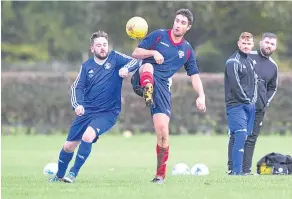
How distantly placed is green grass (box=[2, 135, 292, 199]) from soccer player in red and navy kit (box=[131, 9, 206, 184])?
1.94 ft

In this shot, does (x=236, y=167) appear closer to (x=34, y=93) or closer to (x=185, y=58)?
(x=185, y=58)

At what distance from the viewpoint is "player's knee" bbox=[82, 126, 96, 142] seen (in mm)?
13273

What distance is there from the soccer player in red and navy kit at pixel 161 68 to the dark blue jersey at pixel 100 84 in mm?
399

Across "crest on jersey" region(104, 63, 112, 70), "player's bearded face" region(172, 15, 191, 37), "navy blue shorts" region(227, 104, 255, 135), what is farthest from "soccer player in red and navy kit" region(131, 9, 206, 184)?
"navy blue shorts" region(227, 104, 255, 135)

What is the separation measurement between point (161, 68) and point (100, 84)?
3.01 ft


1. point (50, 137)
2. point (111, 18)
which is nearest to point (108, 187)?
point (50, 137)

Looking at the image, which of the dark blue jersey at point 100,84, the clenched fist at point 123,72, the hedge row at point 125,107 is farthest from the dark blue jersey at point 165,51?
the hedge row at point 125,107

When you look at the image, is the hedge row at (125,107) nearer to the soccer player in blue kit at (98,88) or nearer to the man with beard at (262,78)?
the man with beard at (262,78)

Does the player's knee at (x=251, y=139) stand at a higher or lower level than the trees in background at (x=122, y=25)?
lower

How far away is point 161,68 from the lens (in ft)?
43.6

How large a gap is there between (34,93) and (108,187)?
1674 centimetres

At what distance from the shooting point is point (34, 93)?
29.1 m

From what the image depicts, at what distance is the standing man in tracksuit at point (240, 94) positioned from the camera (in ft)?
49.8

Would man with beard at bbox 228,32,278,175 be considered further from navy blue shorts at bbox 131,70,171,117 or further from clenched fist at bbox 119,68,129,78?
clenched fist at bbox 119,68,129,78
